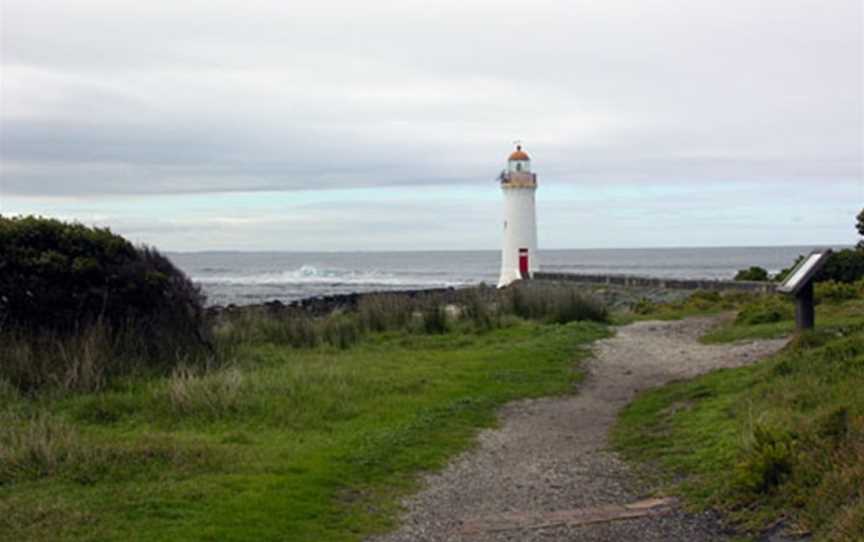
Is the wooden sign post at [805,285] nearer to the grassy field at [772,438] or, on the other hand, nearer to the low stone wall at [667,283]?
the grassy field at [772,438]

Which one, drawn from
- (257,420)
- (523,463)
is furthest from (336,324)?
(523,463)

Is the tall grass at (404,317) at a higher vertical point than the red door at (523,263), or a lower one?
lower

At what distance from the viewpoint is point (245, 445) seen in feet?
26.1

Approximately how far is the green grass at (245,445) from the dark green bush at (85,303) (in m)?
0.76

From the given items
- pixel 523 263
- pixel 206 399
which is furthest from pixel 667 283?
pixel 206 399

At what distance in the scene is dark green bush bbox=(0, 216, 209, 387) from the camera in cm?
1116

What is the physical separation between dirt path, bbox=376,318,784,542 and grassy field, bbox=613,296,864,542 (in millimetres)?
288

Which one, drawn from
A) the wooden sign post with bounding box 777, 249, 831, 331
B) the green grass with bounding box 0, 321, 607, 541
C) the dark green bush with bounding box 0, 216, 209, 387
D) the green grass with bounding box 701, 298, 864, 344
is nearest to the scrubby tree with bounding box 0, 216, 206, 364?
the dark green bush with bounding box 0, 216, 209, 387

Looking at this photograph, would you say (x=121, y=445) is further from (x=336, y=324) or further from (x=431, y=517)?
(x=336, y=324)

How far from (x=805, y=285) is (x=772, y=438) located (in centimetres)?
649

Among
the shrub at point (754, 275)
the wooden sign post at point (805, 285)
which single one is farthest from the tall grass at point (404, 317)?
the shrub at point (754, 275)

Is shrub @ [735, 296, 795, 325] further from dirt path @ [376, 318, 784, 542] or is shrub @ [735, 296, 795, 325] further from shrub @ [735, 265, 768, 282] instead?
shrub @ [735, 265, 768, 282]

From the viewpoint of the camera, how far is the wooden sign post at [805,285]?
1172 cm

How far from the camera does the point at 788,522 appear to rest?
5441 mm
